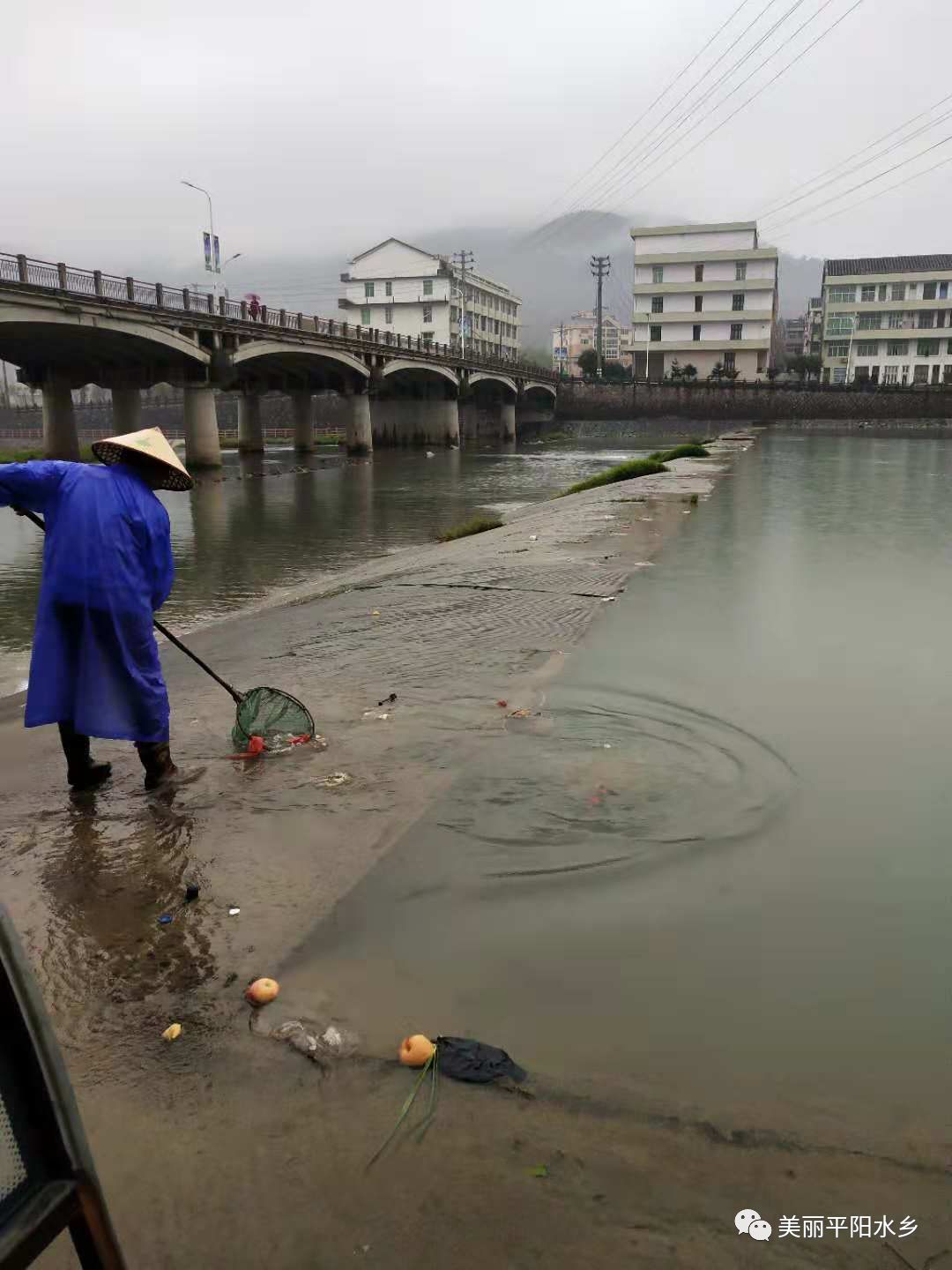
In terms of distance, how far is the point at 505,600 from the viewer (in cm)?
830

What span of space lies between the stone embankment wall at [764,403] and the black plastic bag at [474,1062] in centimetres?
7066

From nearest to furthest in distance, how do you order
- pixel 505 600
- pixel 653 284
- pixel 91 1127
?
pixel 91 1127
pixel 505 600
pixel 653 284

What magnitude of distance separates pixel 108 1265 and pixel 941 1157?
1.77 meters

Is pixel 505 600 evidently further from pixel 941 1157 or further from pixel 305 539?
pixel 305 539

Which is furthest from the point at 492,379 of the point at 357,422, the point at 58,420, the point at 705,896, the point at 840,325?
the point at 705,896

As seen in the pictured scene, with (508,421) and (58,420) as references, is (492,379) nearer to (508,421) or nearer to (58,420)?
(508,421)

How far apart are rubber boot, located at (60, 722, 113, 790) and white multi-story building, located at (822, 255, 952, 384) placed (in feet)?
258

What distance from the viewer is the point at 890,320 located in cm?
7450

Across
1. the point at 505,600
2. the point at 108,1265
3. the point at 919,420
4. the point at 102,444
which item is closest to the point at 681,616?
the point at 505,600

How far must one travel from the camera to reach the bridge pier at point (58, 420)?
4072cm

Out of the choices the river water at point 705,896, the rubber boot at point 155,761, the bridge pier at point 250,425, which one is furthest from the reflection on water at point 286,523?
the bridge pier at point 250,425

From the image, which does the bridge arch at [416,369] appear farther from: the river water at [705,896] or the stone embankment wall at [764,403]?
the river water at [705,896]

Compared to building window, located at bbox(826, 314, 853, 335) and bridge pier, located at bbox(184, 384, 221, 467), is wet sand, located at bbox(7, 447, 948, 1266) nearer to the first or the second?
bridge pier, located at bbox(184, 384, 221, 467)

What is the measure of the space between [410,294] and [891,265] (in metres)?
43.6
